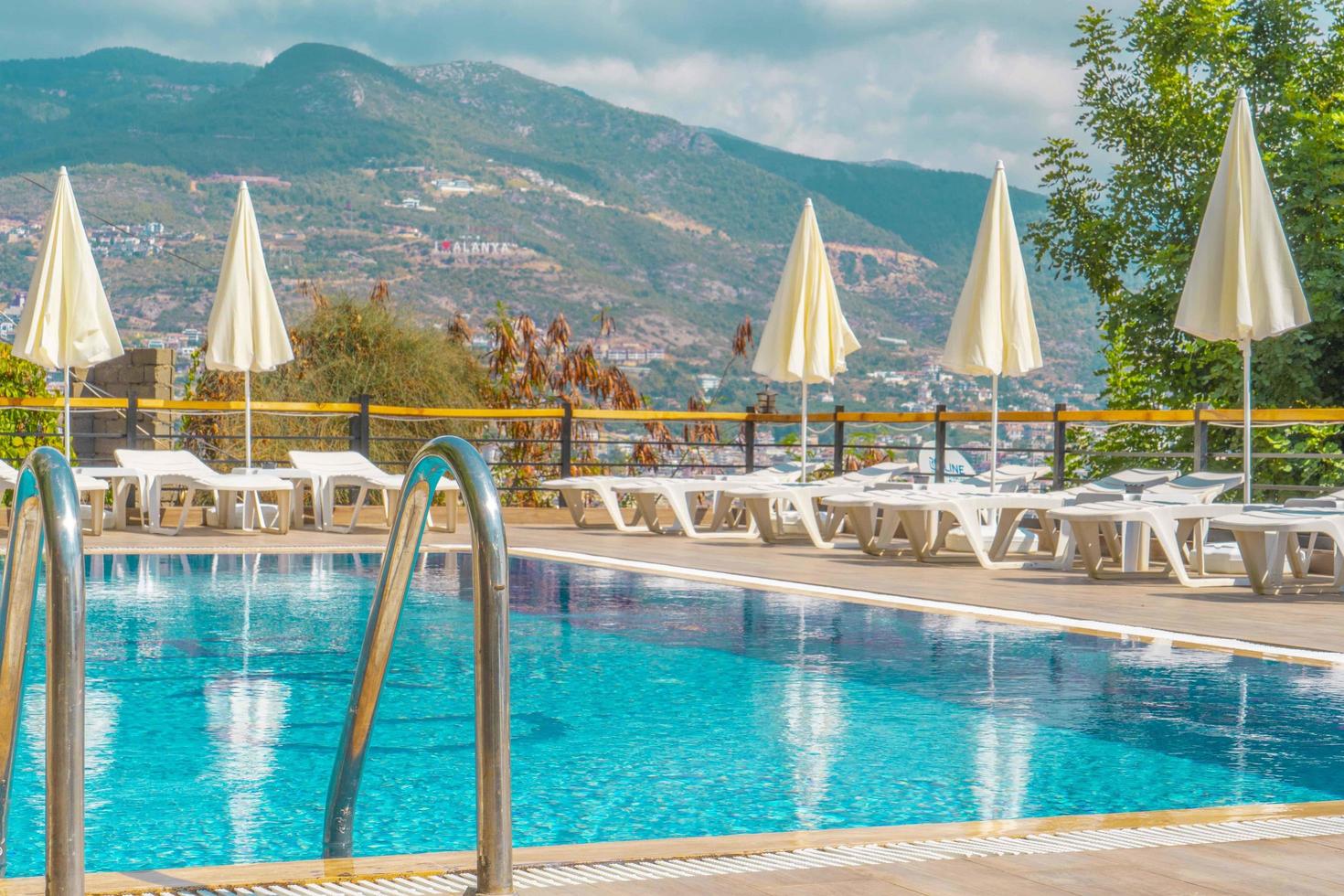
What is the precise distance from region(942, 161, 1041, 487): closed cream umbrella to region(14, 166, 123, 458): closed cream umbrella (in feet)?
19.1

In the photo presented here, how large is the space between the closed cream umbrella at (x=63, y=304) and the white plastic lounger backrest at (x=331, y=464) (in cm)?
148

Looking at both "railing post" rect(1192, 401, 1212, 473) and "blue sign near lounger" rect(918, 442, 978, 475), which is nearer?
"railing post" rect(1192, 401, 1212, 473)

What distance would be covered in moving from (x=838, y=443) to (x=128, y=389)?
777cm

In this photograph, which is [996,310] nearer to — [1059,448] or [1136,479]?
[1136,479]

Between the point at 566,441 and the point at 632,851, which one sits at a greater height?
the point at 566,441

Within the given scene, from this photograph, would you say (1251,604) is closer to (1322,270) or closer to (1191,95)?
(1322,270)

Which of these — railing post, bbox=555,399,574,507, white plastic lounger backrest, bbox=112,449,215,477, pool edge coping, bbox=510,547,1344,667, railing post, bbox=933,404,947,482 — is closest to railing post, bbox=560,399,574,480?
railing post, bbox=555,399,574,507

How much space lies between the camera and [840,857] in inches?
102

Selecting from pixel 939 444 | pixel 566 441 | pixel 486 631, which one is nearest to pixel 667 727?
pixel 486 631

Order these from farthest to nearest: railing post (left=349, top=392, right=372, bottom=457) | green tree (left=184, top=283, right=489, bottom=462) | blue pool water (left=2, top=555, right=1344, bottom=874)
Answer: green tree (left=184, top=283, right=489, bottom=462), railing post (left=349, top=392, right=372, bottom=457), blue pool water (left=2, top=555, right=1344, bottom=874)

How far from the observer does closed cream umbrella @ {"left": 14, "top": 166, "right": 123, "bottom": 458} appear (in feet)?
34.1

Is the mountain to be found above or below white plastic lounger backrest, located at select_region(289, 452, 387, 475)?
above

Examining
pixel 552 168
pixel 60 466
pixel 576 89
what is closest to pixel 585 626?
pixel 60 466

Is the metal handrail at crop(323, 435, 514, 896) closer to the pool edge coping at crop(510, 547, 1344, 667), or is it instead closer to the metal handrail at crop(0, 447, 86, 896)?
the metal handrail at crop(0, 447, 86, 896)
